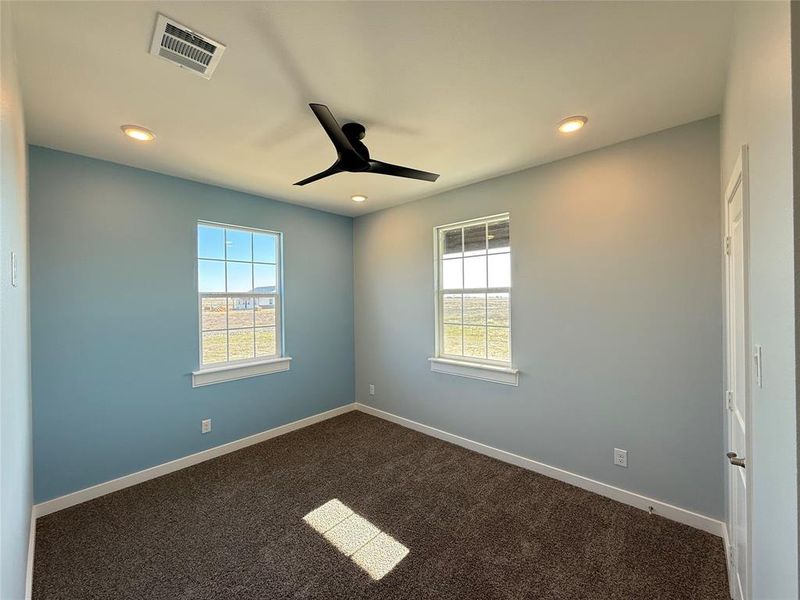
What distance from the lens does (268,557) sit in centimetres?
199

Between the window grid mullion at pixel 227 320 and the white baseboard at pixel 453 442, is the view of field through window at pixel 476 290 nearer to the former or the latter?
the white baseboard at pixel 453 442

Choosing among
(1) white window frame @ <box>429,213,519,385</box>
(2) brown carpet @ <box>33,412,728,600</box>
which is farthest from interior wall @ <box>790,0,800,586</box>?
(1) white window frame @ <box>429,213,519,385</box>

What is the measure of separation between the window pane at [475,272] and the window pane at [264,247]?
2.12 metres

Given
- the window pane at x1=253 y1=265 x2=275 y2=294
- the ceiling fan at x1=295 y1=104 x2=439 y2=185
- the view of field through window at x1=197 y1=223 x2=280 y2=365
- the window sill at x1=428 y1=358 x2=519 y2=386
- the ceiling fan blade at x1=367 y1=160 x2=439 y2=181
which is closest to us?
the ceiling fan at x1=295 y1=104 x2=439 y2=185

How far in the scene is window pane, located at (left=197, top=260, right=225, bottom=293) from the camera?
10.6ft

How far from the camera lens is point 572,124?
2.16 m

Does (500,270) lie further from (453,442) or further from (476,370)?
(453,442)

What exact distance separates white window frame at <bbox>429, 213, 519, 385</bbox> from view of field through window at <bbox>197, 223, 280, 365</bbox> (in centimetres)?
177

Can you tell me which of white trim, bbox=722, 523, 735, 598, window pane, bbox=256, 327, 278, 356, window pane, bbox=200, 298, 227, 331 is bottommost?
white trim, bbox=722, 523, 735, 598

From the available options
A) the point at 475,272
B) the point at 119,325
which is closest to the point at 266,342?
the point at 119,325

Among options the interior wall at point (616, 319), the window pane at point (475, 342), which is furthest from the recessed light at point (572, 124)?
the window pane at point (475, 342)

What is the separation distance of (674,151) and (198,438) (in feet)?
14.4

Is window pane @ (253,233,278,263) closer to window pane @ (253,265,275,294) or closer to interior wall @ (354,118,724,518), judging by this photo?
window pane @ (253,265,275,294)

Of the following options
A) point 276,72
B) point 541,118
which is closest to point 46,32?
point 276,72
